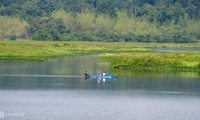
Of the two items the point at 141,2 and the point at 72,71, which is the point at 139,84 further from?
the point at 141,2

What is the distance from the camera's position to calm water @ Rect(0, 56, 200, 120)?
41062mm

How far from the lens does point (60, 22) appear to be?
516 ft

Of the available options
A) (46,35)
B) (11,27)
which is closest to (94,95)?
(46,35)

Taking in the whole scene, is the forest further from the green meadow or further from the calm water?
the calm water

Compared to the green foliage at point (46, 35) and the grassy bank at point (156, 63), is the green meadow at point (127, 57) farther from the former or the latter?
the green foliage at point (46, 35)

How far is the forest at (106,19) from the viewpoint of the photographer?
156 m

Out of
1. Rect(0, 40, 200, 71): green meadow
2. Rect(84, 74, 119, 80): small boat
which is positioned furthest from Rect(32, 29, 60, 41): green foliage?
Rect(84, 74, 119, 80): small boat

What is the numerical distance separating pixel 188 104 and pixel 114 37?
371ft

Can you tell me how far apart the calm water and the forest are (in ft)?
271

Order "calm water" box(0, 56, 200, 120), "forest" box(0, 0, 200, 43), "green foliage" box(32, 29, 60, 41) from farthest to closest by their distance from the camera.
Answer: "forest" box(0, 0, 200, 43) → "green foliage" box(32, 29, 60, 41) → "calm water" box(0, 56, 200, 120)

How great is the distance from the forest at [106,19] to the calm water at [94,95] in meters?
82.7

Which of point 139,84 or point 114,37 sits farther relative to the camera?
point 114,37

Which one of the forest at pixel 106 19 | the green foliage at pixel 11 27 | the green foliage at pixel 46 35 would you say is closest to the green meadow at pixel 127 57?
the green foliage at pixel 46 35

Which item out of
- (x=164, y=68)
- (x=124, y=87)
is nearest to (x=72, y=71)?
(x=164, y=68)
